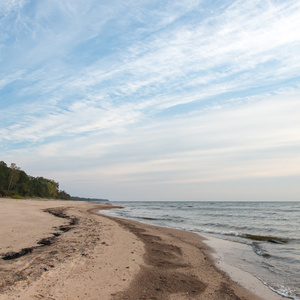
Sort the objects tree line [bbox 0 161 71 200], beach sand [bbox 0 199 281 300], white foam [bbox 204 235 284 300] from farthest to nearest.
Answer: tree line [bbox 0 161 71 200] < white foam [bbox 204 235 284 300] < beach sand [bbox 0 199 281 300]

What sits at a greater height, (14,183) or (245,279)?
(14,183)

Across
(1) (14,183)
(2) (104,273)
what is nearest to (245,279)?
(2) (104,273)

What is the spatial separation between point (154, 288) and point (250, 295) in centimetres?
269

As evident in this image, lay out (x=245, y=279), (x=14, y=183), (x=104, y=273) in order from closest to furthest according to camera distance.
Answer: (x=104, y=273)
(x=245, y=279)
(x=14, y=183)

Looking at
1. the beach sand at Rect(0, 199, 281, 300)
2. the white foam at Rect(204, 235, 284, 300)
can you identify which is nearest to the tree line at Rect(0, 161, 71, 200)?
the beach sand at Rect(0, 199, 281, 300)

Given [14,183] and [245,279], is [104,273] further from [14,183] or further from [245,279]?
[14,183]

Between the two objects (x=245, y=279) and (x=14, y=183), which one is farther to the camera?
(x=14, y=183)

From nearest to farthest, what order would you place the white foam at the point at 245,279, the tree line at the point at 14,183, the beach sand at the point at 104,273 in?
the beach sand at the point at 104,273
the white foam at the point at 245,279
the tree line at the point at 14,183

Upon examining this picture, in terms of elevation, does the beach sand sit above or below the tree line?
below

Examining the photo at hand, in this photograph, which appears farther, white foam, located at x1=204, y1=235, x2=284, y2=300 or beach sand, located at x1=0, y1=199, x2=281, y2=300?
white foam, located at x1=204, y1=235, x2=284, y2=300

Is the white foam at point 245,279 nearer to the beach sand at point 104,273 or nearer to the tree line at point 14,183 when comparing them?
the beach sand at point 104,273

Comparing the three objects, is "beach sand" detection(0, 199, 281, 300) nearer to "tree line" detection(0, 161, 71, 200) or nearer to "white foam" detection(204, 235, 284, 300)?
"white foam" detection(204, 235, 284, 300)

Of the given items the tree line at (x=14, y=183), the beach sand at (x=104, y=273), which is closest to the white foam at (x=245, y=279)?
the beach sand at (x=104, y=273)

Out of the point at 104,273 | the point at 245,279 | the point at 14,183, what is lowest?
the point at 245,279
